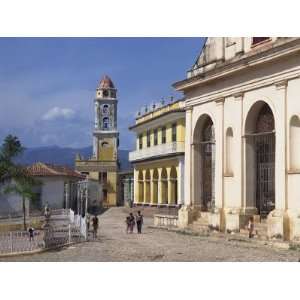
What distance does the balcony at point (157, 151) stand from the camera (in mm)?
28625

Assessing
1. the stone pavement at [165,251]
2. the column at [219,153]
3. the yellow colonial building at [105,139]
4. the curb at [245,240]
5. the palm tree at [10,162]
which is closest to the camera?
the stone pavement at [165,251]

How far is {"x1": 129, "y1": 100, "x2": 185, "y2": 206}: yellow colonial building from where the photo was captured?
28234 mm

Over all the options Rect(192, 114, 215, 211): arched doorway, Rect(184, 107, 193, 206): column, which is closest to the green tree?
Rect(184, 107, 193, 206): column

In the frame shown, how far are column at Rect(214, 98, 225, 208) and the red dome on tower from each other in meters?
4.33

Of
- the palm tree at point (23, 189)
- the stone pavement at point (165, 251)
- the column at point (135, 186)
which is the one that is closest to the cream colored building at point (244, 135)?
the stone pavement at point (165, 251)

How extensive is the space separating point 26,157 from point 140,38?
4.32 m

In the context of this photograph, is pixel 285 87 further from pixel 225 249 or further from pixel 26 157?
pixel 26 157

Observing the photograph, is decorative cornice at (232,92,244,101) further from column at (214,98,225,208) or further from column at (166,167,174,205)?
column at (166,167,174,205)

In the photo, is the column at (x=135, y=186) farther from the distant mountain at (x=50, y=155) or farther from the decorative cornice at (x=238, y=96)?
the decorative cornice at (x=238, y=96)

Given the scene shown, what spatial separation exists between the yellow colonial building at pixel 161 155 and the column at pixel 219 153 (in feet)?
22.1

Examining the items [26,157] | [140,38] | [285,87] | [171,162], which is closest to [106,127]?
[26,157]

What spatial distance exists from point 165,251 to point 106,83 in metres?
3.81

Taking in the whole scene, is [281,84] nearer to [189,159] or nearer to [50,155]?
[189,159]

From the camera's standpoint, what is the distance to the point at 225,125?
1964 cm
